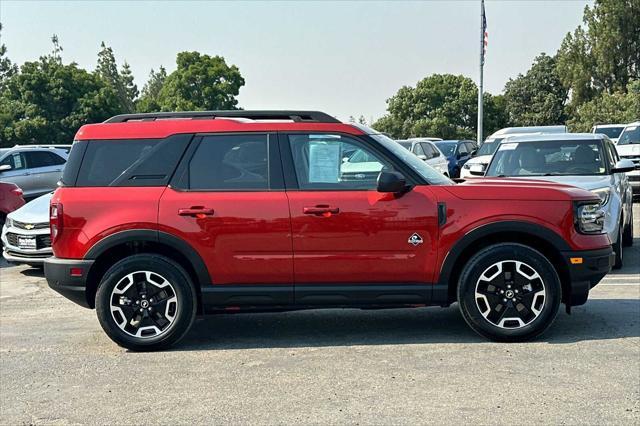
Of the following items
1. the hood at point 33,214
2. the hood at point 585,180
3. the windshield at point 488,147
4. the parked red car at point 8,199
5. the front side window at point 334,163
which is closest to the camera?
the front side window at point 334,163

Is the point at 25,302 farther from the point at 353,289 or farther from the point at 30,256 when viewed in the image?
the point at 353,289

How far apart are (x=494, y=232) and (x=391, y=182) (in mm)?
944

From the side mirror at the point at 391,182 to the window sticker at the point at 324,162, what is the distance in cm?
39

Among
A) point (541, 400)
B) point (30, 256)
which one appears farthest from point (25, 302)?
point (541, 400)

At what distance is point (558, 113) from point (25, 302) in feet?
216

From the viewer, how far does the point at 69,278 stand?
592 centimetres

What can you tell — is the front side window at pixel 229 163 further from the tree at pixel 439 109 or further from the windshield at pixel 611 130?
the tree at pixel 439 109

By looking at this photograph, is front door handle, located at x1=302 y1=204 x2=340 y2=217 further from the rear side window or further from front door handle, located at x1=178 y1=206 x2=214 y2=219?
the rear side window

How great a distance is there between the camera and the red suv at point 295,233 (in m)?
5.77

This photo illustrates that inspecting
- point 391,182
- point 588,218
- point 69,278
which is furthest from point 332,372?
point 588,218

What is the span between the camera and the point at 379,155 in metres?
5.97

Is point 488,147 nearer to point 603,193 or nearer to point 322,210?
point 603,193

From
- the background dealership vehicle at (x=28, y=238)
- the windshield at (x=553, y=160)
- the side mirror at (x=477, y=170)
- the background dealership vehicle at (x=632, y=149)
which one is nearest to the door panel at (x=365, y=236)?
the windshield at (x=553, y=160)

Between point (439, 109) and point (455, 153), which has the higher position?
point (439, 109)
